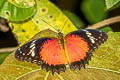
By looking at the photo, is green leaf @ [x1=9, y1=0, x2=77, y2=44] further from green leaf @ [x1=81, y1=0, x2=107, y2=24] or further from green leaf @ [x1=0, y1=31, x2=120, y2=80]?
green leaf @ [x1=81, y1=0, x2=107, y2=24]

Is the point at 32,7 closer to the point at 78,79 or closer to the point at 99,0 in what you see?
the point at 78,79

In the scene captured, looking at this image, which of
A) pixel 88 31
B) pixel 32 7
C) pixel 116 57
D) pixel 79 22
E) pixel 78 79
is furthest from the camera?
pixel 79 22

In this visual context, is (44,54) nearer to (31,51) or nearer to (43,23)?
(31,51)

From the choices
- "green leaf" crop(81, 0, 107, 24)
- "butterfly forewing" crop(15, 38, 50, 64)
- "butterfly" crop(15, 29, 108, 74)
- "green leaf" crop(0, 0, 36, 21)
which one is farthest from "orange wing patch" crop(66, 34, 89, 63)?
"green leaf" crop(81, 0, 107, 24)

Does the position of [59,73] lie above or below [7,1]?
below

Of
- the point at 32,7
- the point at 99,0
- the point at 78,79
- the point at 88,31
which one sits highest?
the point at 99,0

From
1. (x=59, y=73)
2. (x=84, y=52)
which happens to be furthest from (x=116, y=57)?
(x=59, y=73)
